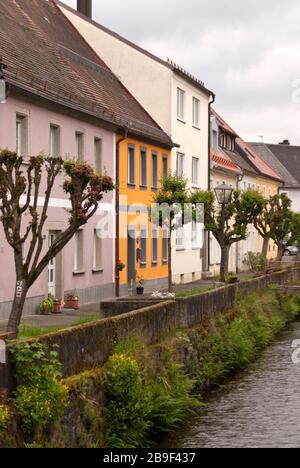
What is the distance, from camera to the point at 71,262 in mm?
27062

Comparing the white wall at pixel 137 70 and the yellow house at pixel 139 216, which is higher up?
the white wall at pixel 137 70

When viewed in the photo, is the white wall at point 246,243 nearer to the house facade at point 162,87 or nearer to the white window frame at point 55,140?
the house facade at point 162,87

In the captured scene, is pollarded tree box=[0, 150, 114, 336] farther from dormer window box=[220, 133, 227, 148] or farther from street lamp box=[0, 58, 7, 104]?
dormer window box=[220, 133, 227, 148]

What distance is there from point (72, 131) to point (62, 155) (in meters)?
1.04

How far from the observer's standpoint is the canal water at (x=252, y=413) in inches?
550

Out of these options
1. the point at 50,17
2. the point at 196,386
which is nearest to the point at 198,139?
the point at 50,17

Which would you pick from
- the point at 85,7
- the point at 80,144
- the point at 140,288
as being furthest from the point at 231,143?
the point at 80,144

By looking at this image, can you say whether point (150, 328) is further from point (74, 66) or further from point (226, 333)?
point (74, 66)

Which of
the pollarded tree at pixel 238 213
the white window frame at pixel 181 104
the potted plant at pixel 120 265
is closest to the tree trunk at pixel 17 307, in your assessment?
the potted plant at pixel 120 265

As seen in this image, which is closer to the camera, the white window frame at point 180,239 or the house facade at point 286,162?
the white window frame at point 180,239

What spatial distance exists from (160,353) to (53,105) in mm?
10545

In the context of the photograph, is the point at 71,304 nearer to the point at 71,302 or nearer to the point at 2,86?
the point at 71,302

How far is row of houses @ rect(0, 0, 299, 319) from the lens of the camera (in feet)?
79.4

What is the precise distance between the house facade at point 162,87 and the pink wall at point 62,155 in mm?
6957
